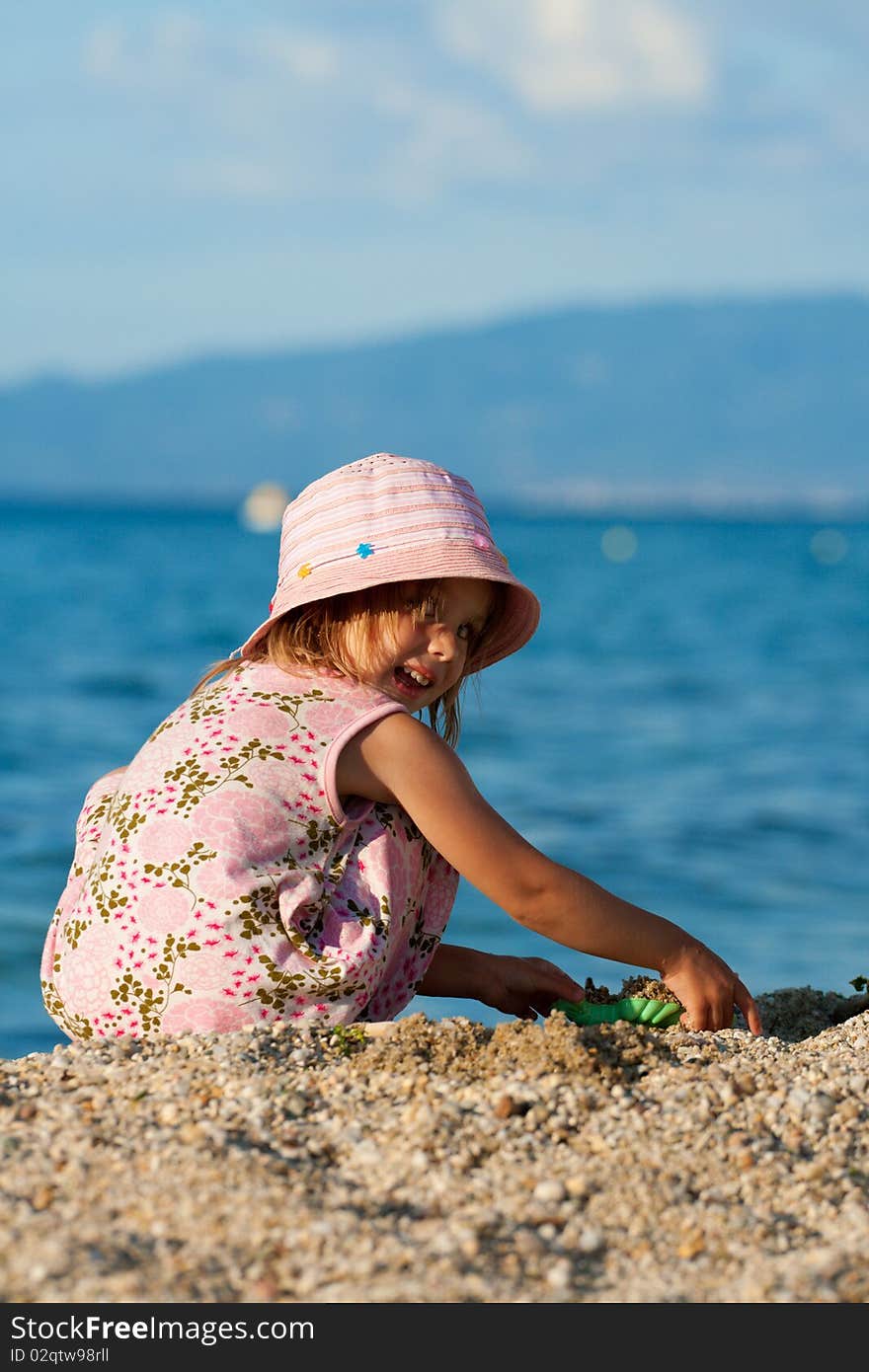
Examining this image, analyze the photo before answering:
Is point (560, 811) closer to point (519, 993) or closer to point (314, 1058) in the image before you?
point (519, 993)

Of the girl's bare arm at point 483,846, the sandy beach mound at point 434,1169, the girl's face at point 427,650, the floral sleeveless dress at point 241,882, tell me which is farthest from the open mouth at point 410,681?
the sandy beach mound at point 434,1169

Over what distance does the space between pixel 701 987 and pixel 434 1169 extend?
1.24 metres

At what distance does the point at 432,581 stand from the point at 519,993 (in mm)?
1080

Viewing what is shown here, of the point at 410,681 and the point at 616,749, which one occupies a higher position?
the point at 616,749

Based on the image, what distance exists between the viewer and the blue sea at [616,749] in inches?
309

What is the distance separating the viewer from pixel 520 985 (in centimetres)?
377

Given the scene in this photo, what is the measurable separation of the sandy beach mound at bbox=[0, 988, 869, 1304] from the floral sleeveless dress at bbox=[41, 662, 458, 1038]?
8.4 inches

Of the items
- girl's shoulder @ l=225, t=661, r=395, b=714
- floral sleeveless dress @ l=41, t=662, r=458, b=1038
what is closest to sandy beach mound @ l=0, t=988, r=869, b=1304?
floral sleeveless dress @ l=41, t=662, r=458, b=1038

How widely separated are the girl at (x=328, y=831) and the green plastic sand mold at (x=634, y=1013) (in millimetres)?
52

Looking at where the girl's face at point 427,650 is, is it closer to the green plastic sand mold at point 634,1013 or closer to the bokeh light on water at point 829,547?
the green plastic sand mold at point 634,1013

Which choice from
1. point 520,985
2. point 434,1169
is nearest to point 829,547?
point 520,985

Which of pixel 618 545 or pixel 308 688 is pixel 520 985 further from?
pixel 618 545

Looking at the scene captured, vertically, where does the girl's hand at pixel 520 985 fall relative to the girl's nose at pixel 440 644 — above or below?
below

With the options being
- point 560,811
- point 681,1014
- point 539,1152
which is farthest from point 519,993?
point 560,811
